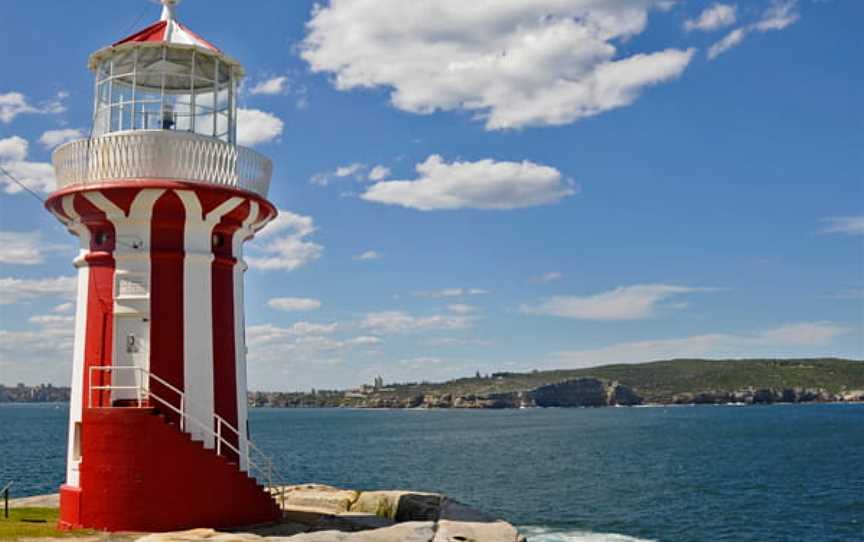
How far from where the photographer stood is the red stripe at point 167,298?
17250mm

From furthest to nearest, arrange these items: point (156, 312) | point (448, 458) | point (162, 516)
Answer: point (448, 458), point (156, 312), point (162, 516)

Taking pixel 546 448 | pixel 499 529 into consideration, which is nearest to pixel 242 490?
pixel 499 529

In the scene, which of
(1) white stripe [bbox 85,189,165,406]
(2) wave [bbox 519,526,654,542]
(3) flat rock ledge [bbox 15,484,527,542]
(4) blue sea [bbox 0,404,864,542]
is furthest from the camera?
(4) blue sea [bbox 0,404,864,542]

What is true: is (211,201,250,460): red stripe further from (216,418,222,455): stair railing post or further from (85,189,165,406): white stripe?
(85,189,165,406): white stripe

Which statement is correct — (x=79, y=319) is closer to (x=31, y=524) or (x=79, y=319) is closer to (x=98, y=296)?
(x=98, y=296)

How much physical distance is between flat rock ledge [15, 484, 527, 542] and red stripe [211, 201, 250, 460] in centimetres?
228

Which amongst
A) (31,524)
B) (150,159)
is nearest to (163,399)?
(31,524)

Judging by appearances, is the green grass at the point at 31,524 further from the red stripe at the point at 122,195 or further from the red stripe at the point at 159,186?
the red stripe at the point at 159,186

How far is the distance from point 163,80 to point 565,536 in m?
23.8

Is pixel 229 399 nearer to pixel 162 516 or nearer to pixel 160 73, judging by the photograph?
pixel 162 516

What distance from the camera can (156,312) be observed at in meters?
17.3

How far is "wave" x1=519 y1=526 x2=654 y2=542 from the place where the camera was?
33.1 metres

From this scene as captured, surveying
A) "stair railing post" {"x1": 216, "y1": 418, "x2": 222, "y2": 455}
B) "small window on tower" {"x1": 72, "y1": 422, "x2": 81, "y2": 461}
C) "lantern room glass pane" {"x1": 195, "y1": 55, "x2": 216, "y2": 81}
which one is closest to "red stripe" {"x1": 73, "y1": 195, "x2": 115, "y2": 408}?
"small window on tower" {"x1": 72, "y1": 422, "x2": 81, "y2": 461}

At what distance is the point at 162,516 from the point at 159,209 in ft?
18.9
